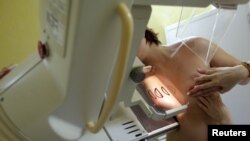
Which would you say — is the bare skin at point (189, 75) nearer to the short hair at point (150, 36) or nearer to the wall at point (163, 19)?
the short hair at point (150, 36)

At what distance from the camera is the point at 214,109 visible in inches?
60.8

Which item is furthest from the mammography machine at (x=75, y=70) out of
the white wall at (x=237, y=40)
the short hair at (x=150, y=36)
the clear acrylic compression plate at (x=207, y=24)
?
the white wall at (x=237, y=40)

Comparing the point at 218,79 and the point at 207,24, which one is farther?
the point at 207,24

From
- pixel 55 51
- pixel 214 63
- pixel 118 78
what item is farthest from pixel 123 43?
pixel 214 63

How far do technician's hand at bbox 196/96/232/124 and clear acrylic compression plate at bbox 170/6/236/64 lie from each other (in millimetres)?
257

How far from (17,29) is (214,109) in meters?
1.21

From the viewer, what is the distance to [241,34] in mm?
2311

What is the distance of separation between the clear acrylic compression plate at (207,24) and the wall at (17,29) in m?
0.85

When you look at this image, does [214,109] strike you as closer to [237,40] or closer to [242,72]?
[242,72]

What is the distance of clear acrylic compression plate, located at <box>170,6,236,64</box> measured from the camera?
4.18 ft

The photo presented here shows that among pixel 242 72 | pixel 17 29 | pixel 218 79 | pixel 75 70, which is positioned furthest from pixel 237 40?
pixel 75 70

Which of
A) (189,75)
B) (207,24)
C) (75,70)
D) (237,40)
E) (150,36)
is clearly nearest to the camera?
(75,70)

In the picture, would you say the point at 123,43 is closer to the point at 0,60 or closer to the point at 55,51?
the point at 55,51

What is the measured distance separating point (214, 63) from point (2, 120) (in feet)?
4.27
